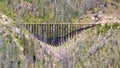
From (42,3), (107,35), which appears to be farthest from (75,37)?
(42,3)

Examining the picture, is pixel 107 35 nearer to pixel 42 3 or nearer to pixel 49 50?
pixel 49 50

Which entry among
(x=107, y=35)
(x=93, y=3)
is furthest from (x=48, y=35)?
(x=93, y=3)

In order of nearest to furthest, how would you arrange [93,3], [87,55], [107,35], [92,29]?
[87,55] < [107,35] < [92,29] < [93,3]

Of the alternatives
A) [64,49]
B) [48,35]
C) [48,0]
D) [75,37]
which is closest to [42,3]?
[48,0]

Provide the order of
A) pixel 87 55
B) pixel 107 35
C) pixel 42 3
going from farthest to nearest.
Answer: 1. pixel 42 3
2. pixel 107 35
3. pixel 87 55

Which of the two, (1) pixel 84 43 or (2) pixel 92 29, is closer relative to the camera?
(1) pixel 84 43

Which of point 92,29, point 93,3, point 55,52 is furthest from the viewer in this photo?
point 93,3

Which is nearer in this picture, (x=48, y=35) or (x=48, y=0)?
(x=48, y=35)

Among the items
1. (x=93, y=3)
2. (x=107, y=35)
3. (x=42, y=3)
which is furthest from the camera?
(x=93, y=3)

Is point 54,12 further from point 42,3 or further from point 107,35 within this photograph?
point 107,35
